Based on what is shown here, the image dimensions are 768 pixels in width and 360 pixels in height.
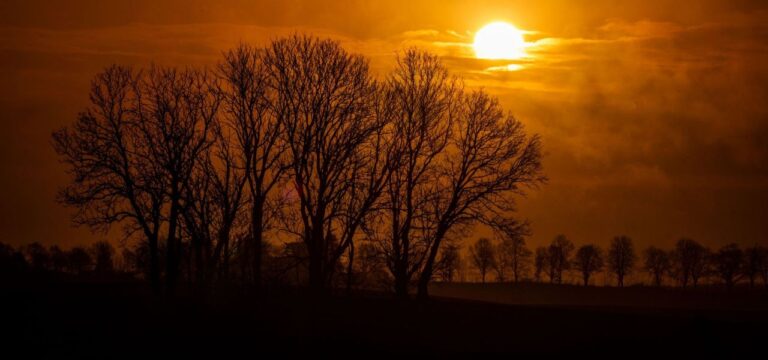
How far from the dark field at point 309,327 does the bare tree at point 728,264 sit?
2557 inches

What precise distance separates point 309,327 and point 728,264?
84202mm

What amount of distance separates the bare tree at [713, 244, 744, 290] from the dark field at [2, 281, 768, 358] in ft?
213

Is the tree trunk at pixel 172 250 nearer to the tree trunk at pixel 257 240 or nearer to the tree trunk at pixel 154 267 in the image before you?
the tree trunk at pixel 154 267

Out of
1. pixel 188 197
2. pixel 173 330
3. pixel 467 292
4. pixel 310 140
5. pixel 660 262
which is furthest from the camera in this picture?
pixel 660 262

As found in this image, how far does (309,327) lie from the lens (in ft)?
109

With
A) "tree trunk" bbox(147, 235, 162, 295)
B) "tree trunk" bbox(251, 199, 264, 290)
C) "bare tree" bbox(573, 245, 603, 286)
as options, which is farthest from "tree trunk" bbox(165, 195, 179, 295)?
"bare tree" bbox(573, 245, 603, 286)

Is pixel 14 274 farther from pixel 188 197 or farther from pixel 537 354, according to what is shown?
pixel 537 354

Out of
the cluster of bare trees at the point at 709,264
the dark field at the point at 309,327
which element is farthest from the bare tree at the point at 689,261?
the dark field at the point at 309,327

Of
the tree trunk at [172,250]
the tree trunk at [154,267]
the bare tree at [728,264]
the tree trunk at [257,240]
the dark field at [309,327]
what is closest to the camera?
the dark field at [309,327]

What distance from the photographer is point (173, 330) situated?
3136cm

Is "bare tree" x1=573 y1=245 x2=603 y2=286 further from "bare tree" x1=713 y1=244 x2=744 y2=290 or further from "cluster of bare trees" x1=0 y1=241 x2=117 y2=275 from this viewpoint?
"cluster of bare trees" x1=0 y1=241 x2=117 y2=275

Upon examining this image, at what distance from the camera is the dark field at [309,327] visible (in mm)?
30047

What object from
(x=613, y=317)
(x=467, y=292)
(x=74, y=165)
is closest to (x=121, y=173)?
(x=74, y=165)

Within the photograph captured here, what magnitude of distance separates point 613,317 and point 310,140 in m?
17.2
